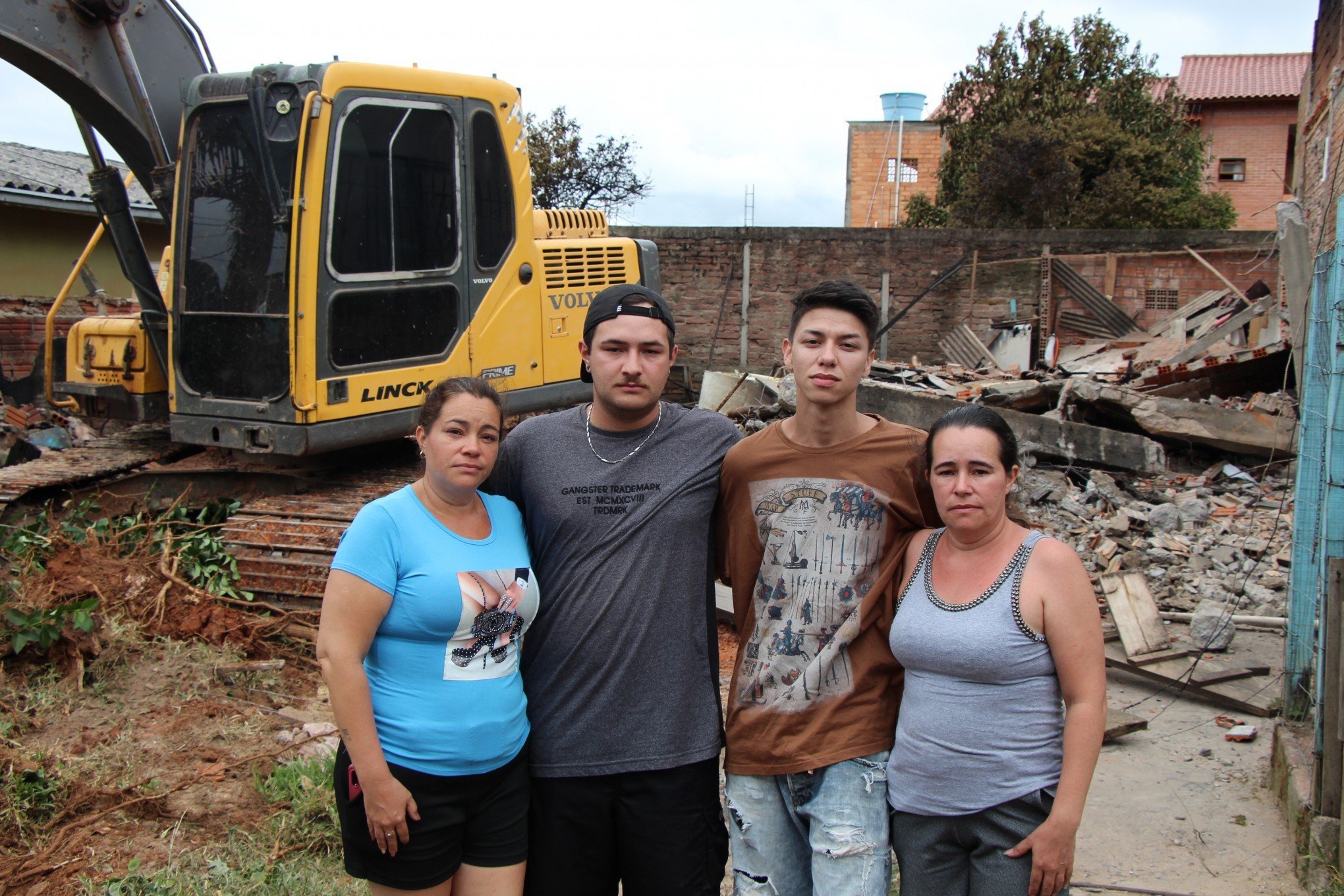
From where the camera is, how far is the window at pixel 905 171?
33.9 meters

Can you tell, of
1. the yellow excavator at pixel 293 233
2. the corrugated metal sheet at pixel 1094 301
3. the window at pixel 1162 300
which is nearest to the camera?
the yellow excavator at pixel 293 233

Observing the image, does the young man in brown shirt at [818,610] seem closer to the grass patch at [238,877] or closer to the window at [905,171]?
the grass patch at [238,877]

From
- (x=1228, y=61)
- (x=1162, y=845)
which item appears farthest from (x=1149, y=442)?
(x=1228, y=61)

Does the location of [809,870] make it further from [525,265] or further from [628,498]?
[525,265]

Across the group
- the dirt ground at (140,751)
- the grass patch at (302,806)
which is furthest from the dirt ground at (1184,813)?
the dirt ground at (140,751)

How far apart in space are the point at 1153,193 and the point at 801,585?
22.3 m

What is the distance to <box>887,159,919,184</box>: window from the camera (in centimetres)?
3391

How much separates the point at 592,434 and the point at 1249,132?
3874 cm

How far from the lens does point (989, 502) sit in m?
2.24

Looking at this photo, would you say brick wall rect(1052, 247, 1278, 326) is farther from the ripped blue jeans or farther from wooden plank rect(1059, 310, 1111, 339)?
the ripped blue jeans

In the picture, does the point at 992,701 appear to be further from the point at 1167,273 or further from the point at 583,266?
the point at 1167,273

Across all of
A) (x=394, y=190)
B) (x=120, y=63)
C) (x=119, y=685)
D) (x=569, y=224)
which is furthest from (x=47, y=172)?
(x=119, y=685)

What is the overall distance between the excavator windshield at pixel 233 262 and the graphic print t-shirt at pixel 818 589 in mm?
3703

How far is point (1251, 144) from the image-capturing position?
34.0 metres
